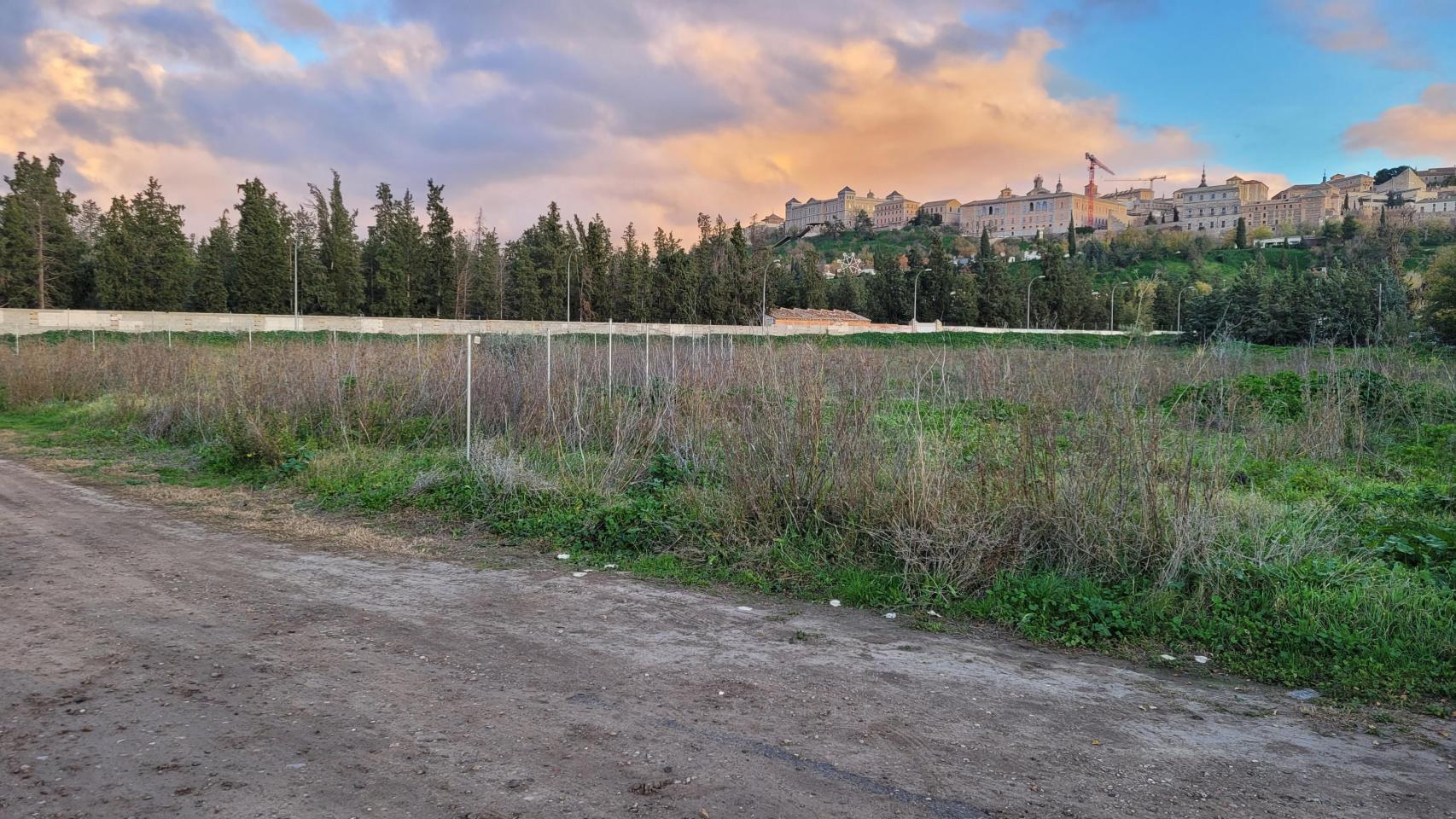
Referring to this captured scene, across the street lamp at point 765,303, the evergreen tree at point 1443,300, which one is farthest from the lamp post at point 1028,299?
the evergreen tree at point 1443,300

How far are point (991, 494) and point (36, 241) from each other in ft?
209

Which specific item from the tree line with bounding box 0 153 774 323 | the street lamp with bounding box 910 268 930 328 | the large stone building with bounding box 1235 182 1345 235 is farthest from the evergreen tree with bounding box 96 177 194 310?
the large stone building with bounding box 1235 182 1345 235

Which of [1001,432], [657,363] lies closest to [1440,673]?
[1001,432]

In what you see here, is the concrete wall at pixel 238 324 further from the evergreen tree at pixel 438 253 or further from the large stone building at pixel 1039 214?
the large stone building at pixel 1039 214

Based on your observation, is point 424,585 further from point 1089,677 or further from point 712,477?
point 1089,677

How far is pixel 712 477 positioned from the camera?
857 centimetres

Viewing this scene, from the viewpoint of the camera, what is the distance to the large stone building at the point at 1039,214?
180m

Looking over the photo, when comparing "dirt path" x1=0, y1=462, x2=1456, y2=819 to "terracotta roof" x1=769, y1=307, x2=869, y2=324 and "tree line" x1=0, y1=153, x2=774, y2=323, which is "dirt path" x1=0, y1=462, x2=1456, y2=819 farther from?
"terracotta roof" x1=769, y1=307, x2=869, y2=324

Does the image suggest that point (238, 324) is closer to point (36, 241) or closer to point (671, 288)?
point (36, 241)

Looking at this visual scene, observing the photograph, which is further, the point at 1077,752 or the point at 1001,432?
the point at 1001,432

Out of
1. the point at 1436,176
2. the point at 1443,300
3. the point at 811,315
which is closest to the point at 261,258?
the point at 811,315

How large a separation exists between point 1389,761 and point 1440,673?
4.43 ft

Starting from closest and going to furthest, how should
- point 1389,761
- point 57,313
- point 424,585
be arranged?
1. point 1389,761
2. point 424,585
3. point 57,313

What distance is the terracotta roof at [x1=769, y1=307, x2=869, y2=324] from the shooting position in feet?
225
